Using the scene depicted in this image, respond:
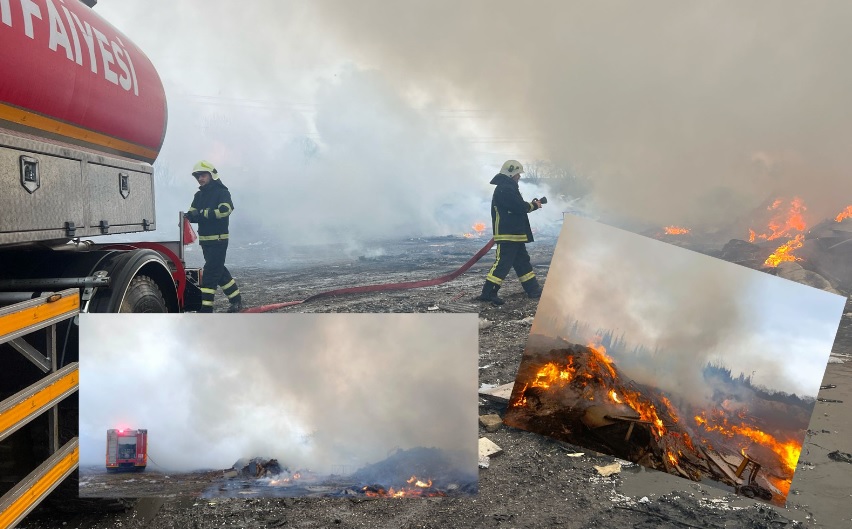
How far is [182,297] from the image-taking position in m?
4.01

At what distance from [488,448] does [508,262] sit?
3.53m

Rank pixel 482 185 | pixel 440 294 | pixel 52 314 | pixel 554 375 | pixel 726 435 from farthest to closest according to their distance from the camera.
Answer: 1. pixel 482 185
2. pixel 440 294
3. pixel 554 375
4. pixel 726 435
5. pixel 52 314

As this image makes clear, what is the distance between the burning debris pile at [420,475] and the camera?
225 cm

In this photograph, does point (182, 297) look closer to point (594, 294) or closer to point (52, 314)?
point (52, 314)

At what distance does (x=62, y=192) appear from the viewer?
8.39 feet

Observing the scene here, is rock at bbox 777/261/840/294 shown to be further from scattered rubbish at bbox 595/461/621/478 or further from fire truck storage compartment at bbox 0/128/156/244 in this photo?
fire truck storage compartment at bbox 0/128/156/244

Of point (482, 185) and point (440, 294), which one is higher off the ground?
point (482, 185)

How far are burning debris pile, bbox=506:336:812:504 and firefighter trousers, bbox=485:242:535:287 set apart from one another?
419 centimetres

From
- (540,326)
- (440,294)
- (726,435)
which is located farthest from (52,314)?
(440,294)

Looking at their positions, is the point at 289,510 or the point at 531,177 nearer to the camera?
the point at 289,510

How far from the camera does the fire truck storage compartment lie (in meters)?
2.19

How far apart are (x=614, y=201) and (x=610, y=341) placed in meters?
9.71

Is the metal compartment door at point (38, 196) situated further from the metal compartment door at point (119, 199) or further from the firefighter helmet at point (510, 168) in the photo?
the firefighter helmet at point (510, 168)

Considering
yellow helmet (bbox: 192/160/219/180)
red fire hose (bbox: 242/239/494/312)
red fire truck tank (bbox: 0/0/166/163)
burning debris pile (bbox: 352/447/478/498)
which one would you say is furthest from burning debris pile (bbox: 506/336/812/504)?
yellow helmet (bbox: 192/160/219/180)
